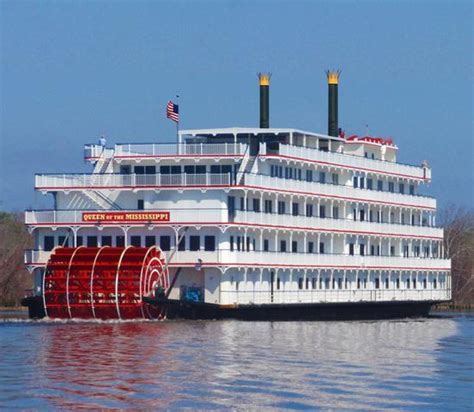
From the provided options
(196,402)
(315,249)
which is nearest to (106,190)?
(315,249)

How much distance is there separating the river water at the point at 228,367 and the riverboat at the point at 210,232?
66.7 inches

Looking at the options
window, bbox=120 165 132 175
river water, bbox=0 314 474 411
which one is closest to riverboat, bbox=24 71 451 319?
window, bbox=120 165 132 175

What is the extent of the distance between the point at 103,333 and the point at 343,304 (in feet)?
51.4

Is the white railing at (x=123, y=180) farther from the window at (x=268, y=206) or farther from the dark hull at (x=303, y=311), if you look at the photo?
the dark hull at (x=303, y=311)

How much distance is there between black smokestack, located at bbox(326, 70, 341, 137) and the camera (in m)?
67.2

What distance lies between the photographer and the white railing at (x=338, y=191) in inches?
2180

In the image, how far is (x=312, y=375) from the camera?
33.8 meters

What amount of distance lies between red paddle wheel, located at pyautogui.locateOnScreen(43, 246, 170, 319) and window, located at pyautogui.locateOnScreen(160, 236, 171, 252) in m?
2.17

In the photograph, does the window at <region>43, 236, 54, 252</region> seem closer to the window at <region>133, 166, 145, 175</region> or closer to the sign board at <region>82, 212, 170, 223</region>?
the sign board at <region>82, 212, 170, 223</region>

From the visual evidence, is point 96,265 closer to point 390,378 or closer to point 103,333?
point 103,333

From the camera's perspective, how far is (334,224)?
6009 centimetres

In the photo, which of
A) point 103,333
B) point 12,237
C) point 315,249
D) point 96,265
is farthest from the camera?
point 12,237

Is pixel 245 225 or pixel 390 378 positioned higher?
pixel 245 225

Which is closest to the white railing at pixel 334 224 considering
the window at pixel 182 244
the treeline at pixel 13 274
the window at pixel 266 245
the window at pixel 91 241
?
the window at pixel 266 245
